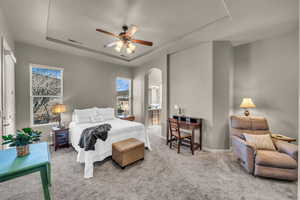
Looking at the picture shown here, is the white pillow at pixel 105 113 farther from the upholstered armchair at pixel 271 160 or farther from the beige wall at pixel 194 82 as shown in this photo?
the upholstered armchair at pixel 271 160

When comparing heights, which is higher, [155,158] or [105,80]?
[105,80]

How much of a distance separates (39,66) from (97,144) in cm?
312

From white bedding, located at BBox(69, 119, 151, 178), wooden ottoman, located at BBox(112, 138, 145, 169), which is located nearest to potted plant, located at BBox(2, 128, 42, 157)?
white bedding, located at BBox(69, 119, 151, 178)

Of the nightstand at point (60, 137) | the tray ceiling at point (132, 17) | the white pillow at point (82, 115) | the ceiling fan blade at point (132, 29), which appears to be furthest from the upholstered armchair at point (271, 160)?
the nightstand at point (60, 137)

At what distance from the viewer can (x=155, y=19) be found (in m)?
2.48

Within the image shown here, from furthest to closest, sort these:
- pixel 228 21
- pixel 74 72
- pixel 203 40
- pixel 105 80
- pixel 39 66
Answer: pixel 105 80 → pixel 74 72 → pixel 39 66 → pixel 203 40 → pixel 228 21

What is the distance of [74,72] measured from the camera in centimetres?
426

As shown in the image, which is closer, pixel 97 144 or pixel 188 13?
pixel 188 13

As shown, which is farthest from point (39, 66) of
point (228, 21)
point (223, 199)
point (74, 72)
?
point (223, 199)

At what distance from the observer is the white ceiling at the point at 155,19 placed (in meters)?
2.06

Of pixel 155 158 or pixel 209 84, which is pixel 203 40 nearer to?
pixel 209 84

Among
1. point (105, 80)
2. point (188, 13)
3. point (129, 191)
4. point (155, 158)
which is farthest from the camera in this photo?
point (105, 80)

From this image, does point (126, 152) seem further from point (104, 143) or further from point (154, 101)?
point (154, 101)

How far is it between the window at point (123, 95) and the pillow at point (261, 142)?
4306mm
